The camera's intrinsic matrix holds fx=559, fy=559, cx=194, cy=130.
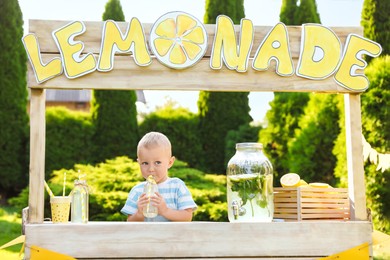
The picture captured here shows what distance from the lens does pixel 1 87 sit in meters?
11.7

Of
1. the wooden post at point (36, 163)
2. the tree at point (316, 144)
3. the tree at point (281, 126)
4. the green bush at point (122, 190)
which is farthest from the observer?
the tree at point (281, 126)

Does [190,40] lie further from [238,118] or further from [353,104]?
[238,118]

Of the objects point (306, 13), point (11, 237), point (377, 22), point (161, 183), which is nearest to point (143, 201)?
point (161, 183)

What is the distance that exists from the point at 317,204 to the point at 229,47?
2.58 ft

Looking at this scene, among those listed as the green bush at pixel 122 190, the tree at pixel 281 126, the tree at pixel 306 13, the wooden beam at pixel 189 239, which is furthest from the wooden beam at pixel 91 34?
the tree at pixel 306 13

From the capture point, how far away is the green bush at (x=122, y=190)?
7305 millimetres

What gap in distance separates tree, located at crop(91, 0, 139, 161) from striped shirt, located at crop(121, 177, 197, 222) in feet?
29.4

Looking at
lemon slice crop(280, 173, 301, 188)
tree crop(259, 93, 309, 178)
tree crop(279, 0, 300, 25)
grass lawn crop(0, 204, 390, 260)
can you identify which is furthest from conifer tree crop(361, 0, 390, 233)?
tree crop(279, 0, 300, 25)

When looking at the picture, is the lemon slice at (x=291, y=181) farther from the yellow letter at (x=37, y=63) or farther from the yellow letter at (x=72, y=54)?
the yellow letter at (x=37, y=63)

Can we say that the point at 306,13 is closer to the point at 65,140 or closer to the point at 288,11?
the point at 288,11

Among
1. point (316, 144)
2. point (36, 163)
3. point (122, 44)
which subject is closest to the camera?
point (36, 163)

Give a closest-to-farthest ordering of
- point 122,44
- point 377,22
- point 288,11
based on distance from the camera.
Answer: point 122,44 → point 377,22 → point 288,11

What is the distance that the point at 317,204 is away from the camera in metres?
2.44

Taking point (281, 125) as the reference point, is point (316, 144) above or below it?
below
